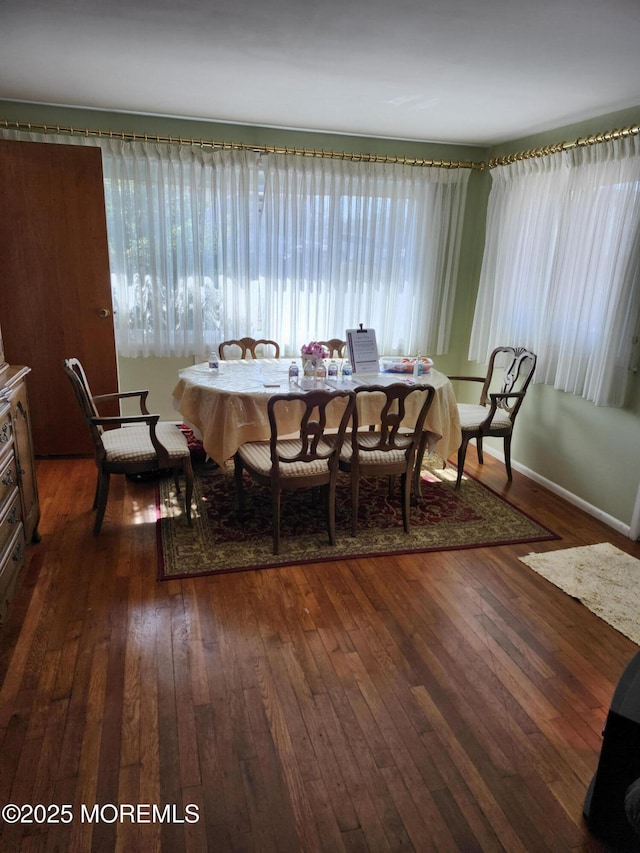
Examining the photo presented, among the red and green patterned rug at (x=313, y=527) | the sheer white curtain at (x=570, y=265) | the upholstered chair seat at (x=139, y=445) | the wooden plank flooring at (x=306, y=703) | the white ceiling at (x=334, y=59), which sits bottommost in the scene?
the wooden plank flooring at (x=306, y=703)

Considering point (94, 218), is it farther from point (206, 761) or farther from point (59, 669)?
point (206, 761)

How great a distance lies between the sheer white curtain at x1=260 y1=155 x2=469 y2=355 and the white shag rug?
99.7 inches

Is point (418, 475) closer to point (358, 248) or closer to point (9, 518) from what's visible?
point (358, 248)

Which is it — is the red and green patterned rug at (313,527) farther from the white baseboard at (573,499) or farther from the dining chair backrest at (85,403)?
the dining chair backrest at (85,403)

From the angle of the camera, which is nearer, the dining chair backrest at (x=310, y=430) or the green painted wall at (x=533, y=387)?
the dining chair backrest at (x=310, y=430)

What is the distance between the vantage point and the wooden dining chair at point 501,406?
12.5ft

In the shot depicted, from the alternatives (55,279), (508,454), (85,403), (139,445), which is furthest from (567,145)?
(55,279)

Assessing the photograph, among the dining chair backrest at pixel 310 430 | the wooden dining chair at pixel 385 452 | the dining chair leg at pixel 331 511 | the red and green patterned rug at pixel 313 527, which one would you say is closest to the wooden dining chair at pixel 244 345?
the red and green patterned rug at pixel 313 527

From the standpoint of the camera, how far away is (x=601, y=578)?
2.82 meters

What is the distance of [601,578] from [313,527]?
61.0 inches

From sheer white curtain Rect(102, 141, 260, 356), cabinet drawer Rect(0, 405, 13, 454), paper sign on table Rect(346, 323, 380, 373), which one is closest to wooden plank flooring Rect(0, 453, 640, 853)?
cabinet drawer Rect(0, 405, 13, 454)

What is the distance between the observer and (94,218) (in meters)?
3.93

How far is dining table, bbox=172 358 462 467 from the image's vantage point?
3119 millimetres

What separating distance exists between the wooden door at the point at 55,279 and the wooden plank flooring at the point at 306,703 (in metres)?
1.56
